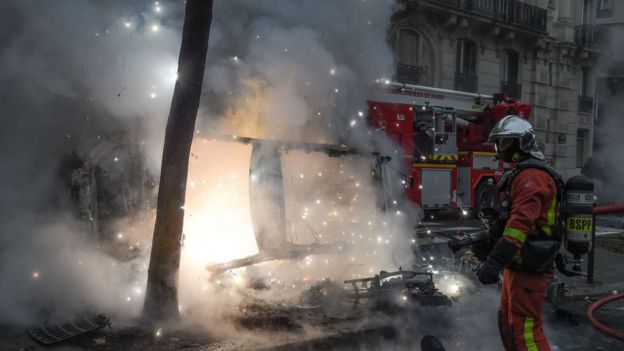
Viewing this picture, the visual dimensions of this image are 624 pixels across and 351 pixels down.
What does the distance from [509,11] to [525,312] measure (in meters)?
18.2

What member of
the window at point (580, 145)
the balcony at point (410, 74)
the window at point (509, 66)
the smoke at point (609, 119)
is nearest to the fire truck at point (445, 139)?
the smoke at point (609, 119)

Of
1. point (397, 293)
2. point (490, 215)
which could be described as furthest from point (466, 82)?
point (490, 215)

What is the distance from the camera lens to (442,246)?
6.11 meters

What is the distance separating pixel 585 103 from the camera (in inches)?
869

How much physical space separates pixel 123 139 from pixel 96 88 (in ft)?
2.21

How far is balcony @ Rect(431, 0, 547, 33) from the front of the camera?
58.0ft

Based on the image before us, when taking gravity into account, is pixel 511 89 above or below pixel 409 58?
below

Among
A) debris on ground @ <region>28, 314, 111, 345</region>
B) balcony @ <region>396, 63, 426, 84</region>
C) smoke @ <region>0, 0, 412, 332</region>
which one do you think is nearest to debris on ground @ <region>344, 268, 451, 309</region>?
smoke @ <region>0, 0, 412, 332</region>

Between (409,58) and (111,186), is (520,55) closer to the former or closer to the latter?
(409,58)

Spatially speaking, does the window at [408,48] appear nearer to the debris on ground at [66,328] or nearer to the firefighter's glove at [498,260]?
the debris on ground at [66,328]

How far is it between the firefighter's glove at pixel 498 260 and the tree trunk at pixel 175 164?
241 centimetres

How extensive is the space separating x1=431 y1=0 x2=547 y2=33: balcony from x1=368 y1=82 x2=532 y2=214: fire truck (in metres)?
6.31

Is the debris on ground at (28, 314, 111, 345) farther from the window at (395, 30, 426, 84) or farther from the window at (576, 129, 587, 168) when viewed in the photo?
the window at (576, 129, 587, 168)

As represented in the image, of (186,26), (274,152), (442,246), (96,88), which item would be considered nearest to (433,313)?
(442,246)
